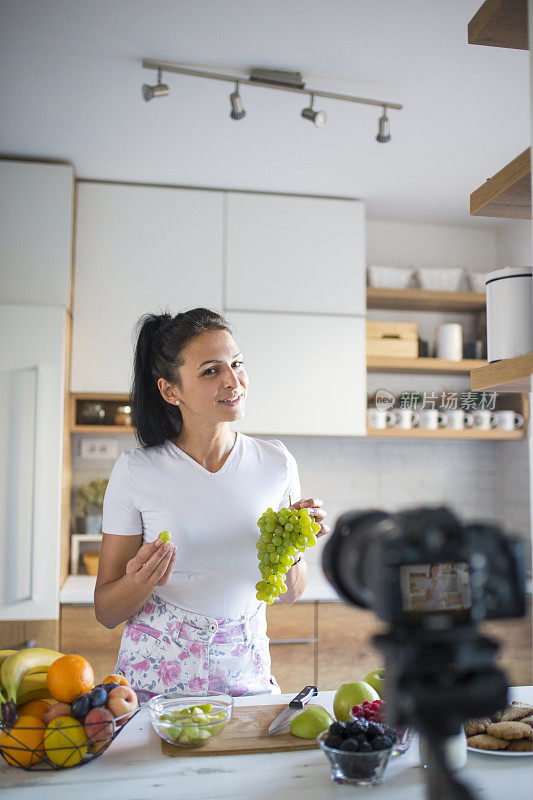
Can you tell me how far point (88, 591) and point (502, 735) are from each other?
77.3 inches

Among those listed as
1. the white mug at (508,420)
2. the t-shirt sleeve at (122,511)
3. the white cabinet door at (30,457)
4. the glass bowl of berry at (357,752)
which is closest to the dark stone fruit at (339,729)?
the glass bowl of berry at (357,752)

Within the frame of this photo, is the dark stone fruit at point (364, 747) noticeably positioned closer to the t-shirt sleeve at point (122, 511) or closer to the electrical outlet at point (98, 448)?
the t-shirt sleeve at point (122, 511)

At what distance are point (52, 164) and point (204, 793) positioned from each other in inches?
101

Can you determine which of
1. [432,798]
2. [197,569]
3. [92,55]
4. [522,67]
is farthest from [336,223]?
[432,798]

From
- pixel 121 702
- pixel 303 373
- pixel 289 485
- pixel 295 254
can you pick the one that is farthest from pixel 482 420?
pixel 121 702

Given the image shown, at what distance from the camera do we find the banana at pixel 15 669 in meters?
1.04

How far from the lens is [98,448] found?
3.29 m

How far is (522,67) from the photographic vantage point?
7.20 ft

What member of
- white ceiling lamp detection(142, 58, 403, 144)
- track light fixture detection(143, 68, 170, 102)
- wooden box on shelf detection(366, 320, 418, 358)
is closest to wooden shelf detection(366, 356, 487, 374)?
wooden box on shelf detection(366, 320, 418, 358)

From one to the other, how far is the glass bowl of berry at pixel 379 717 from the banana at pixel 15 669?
520 millimetres

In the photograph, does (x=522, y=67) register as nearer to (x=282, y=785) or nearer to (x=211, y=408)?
(x=211, y=408)

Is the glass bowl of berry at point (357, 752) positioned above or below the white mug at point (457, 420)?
below

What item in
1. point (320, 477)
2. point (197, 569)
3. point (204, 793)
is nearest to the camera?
point (204, 793)

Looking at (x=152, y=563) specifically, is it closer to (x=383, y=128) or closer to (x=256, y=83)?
(x=256, y=83)
